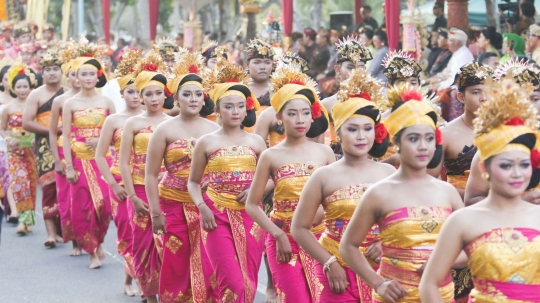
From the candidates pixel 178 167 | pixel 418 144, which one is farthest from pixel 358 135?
pixel 178 167

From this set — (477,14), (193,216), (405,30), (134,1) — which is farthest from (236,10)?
(193,216)

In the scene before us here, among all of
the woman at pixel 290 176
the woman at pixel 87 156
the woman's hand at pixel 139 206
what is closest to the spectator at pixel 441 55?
the woman at pixel 87 156

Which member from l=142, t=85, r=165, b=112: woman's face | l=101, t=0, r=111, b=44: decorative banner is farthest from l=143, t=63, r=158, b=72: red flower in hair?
l=101, t=0, r=111, b=44: decorative banner

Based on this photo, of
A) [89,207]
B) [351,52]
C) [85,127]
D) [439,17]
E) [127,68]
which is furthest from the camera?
[439,17]

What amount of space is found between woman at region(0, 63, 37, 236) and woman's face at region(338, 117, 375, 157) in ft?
27.4

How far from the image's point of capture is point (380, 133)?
5855 millimetres

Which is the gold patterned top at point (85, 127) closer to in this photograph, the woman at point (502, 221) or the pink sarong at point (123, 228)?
the pink sarong at point (123, 228)

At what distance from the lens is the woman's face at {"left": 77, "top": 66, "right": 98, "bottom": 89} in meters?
11.2

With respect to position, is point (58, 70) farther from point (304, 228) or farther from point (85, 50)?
point (304, 228)

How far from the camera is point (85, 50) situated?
11.5 metres

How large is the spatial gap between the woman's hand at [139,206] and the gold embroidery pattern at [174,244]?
0.68 m

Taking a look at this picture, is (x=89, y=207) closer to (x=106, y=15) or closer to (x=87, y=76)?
(x=87, y=76)

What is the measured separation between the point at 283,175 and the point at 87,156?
15.8 ft

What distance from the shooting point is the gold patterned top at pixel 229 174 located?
7.64 metres
